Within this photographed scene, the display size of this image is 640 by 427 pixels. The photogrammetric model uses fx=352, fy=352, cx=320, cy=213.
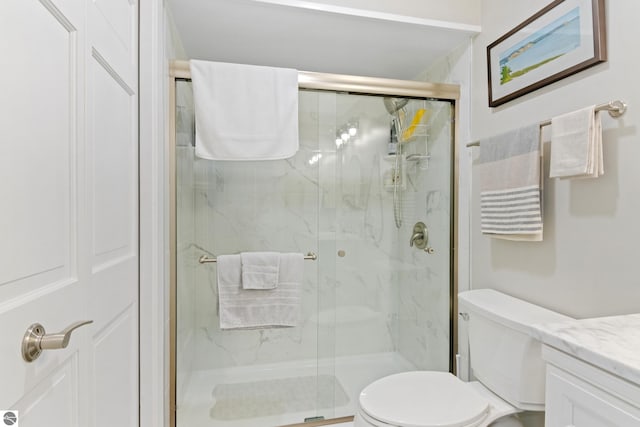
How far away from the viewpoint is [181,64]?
1.65 metres

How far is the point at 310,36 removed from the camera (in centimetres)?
190

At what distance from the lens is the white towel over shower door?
62 centimetres

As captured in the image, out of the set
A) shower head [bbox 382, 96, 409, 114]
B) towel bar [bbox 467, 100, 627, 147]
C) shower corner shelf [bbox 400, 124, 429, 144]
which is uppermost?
shower head [bbox 382, 96, 409, 114]

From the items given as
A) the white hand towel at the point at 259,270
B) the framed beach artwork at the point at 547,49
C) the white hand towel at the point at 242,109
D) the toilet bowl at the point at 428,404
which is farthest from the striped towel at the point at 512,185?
the white hand towel at the point at 259,270

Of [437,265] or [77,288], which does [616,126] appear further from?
[77,288]

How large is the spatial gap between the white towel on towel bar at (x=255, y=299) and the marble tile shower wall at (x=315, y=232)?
87 mm

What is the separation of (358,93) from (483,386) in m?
1.50

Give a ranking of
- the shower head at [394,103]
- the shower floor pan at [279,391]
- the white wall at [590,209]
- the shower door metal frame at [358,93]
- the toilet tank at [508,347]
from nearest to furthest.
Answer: the white wall at [590,209] < the toilet tank at [508,347] < the shower door metal frame at [358,93] < the shower floor pan at [279,391] < the shower head at [394,103]

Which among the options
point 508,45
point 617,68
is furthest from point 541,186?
point 508,45

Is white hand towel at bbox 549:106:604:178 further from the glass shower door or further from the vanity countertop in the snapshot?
the glass shower door

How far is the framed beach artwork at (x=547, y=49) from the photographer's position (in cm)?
120

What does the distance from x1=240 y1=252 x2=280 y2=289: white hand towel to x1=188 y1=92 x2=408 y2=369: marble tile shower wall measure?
7 centimetres

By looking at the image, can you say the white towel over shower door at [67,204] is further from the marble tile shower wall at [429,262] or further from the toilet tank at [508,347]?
the marble tile shower wall at [429,262]

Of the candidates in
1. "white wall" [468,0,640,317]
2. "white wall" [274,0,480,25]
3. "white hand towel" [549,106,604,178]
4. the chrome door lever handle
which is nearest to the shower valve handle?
"white wall" [468,0,640,317]
